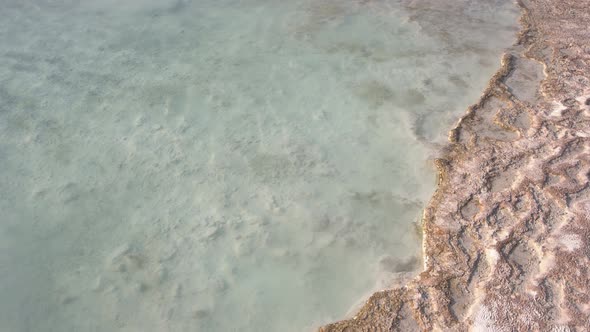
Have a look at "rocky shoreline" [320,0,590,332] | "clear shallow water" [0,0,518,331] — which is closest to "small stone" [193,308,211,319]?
"clear shallow water" [0,0,518,331]

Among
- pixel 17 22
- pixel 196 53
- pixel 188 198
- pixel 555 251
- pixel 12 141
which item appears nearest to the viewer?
pixel 555 251

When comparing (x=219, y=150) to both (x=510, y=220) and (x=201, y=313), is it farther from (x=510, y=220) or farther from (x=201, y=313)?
(x=510, y=220)

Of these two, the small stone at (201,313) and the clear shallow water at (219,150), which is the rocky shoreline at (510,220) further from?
the small stone at (201,313)

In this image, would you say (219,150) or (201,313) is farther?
(219,150)

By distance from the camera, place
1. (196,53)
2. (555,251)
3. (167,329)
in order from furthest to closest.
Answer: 1. (196,53)
2. (555,251)
3. (167,329)

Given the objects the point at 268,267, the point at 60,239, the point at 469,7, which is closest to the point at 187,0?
the point at 469,7

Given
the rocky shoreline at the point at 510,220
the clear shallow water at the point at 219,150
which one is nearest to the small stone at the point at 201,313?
the clear shallow water at the point at 219,150

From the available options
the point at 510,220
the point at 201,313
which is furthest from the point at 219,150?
the point at 510,220

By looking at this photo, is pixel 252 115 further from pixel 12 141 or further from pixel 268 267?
pixel 12 141
